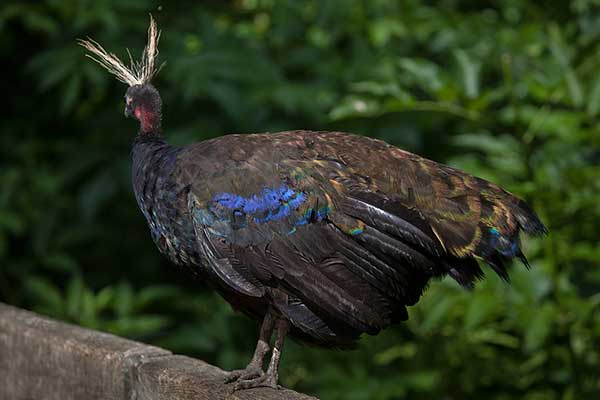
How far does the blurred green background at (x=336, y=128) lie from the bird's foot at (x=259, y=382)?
140cm

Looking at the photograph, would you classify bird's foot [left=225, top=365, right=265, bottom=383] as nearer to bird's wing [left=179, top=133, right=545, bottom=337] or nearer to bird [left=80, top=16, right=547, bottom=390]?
bird [left=80, top=16, right=547, bottom=390]

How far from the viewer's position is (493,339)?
15.1ft

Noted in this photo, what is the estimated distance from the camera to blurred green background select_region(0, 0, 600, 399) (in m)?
4.29

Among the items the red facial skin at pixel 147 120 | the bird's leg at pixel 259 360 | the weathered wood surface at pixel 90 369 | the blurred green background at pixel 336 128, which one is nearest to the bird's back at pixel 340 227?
the bird's leg at pixel 259 360

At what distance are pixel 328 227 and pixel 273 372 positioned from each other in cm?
41

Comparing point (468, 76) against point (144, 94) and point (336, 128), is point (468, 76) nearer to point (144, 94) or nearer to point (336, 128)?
point (336, 128)

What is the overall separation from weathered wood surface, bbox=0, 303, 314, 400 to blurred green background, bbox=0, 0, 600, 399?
1126 millimetres

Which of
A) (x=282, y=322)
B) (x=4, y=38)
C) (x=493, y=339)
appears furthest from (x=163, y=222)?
(x=4, y=38)

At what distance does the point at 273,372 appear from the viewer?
2963 millimetres

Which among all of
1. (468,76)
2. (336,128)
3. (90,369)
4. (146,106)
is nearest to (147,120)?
(146,106)

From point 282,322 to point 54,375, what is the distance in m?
0.85

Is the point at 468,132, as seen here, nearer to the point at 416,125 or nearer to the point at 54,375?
the point at 416,125

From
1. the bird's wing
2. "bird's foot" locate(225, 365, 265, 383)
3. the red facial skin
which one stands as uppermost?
the red facial skin

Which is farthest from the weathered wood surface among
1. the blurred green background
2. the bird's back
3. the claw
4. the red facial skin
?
the blurred green background
